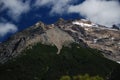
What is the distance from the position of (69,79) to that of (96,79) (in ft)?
29.2

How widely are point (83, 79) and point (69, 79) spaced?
4519 millimetres

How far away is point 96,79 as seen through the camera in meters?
120

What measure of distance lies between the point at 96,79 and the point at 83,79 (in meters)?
5.14

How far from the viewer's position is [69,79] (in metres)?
118

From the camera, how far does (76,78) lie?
381 feet

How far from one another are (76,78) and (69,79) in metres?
3.06

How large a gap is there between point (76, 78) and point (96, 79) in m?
7.64

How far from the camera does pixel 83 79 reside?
11719 cm
